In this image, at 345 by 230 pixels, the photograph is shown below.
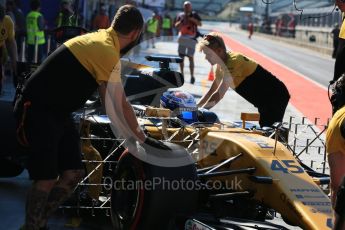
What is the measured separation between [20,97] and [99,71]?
1.98 ft

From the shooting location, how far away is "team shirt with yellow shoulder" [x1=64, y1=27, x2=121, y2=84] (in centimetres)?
440

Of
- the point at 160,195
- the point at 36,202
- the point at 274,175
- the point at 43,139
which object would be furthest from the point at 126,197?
the point at 274,175

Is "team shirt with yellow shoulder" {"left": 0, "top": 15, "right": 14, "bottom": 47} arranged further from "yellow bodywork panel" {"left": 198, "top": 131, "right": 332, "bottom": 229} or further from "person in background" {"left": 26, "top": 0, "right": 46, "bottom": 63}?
"yellow bodywork panel" {"left": 198, "top": 131, "right": 332, "bottom": 229}

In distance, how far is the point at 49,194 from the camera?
4594 millimetres

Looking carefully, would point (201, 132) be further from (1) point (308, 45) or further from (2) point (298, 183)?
(1) point (308, 45)

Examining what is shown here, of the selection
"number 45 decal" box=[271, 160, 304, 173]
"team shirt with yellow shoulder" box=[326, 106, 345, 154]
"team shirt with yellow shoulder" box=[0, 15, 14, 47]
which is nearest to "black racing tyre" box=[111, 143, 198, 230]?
"number 45 decal" box=[271, 160, 304, 173]

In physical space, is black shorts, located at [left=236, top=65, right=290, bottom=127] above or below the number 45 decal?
above

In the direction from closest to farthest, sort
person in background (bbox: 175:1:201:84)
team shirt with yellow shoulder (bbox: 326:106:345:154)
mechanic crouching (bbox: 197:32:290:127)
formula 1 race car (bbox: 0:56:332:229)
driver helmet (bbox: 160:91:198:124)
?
team shirt with yellow shoulder (bbox: 326:106:345:154) → formula 1 race car (bbox: 0:56:332:229) → driver helmet (bbox: 160:91:198:124) → mechanic crouching (bbox: 197:32:290:127) → person in background (bbox: 175:1:201:84)

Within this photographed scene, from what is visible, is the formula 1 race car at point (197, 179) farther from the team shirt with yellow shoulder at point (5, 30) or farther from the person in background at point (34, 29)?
the person in background at point (34, 29)

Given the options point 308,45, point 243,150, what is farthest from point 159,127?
point 308,45

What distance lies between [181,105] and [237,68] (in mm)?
752

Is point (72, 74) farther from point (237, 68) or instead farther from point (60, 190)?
point (237, 68)

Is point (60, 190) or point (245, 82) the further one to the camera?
point (245, 82)

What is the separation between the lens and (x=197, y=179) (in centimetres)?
470
